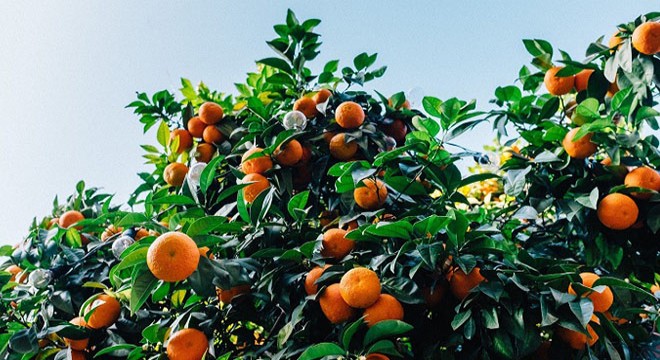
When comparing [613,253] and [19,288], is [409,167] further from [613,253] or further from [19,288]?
[19,288]

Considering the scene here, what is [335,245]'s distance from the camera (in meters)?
1.49

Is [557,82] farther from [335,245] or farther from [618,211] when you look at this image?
[335,245]

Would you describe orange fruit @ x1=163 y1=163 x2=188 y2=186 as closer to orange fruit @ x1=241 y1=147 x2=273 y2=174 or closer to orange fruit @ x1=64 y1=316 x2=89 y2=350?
orange fruit @ x1=241 y1=147 x2=273 y2=174

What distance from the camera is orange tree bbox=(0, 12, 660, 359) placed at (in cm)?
125

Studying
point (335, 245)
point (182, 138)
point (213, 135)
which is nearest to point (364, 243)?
point (335, 245)

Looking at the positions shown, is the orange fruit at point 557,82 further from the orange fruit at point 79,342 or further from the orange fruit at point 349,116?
the orange fruit at point 79,342

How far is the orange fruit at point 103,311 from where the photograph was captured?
1.60 meters

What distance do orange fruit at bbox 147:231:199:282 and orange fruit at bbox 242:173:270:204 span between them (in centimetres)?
50

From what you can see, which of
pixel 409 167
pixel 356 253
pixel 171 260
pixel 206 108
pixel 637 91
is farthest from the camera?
pixel 206 108

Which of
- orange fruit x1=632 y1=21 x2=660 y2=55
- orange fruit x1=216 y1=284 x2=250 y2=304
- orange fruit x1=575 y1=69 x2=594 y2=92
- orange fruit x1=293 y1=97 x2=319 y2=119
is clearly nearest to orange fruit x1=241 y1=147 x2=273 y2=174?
orange fruit x1=293 y1=97 x2=319 y2=119

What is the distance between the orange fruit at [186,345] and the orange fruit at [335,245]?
40 centimetres

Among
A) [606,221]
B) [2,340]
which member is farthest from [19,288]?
[606,221]

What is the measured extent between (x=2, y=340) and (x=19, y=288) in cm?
31

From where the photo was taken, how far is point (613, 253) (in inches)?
66.0
